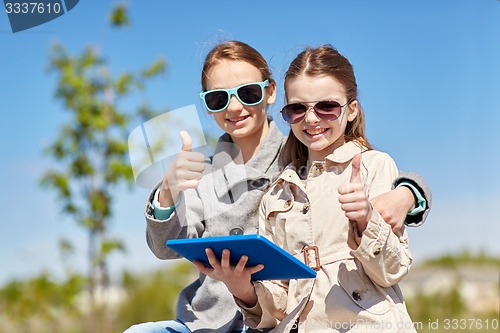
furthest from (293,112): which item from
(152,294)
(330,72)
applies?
(152,294)

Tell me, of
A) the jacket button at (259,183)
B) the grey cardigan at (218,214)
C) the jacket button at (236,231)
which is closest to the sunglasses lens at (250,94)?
the grey cardigan at (218,214)

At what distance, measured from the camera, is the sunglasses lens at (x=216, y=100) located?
2.62 m

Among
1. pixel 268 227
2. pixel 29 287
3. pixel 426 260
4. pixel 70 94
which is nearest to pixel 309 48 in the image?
pixel 268 227

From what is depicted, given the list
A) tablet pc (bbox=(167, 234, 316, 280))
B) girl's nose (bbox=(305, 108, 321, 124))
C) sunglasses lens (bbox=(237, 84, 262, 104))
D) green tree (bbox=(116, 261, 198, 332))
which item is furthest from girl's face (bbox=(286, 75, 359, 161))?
green tree (bbox=(116, 261, 198, 332))

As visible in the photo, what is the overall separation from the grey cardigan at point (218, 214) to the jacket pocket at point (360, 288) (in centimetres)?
46

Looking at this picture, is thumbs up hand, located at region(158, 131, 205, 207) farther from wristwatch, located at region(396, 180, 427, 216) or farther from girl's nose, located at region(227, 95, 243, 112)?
wristwatch, located at region(396, 180, 427, 216)

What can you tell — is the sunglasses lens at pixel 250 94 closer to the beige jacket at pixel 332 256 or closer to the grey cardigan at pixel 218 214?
the grey cardigan at pixel 218 214

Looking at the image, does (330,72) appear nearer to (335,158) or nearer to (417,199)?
(335,158)

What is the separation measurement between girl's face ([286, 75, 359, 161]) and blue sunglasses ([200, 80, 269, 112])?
225 millimetres

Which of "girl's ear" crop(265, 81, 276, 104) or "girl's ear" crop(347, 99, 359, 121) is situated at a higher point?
"girl's ear" crop(265, 81, 276, 104)

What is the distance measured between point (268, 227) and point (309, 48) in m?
0.62

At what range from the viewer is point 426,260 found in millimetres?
10414

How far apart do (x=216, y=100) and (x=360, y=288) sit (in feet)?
2.85

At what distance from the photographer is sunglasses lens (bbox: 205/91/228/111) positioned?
2.62 m
